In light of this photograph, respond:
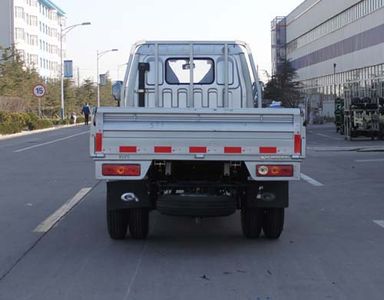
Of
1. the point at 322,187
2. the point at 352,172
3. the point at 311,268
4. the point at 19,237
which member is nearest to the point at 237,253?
the point at 311,268

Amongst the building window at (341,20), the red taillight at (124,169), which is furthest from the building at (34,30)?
the red taillight at (124,169)

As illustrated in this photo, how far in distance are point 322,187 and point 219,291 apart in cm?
831

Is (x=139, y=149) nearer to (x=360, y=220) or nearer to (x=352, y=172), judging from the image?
(x=360, y=220)

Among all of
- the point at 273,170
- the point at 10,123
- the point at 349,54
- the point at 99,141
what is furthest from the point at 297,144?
the point at 349,54

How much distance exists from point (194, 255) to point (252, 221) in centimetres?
101

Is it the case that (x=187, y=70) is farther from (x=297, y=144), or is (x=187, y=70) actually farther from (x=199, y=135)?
(x=297, y=144)

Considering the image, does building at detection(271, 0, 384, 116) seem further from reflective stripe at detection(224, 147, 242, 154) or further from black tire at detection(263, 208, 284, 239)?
reflective stripe at detection(224, 147, 242, 154)

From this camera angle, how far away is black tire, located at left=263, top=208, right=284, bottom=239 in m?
8.17

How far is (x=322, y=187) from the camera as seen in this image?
14.1 meters

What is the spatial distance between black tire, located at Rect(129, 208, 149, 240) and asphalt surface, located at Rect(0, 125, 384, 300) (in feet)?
0.37

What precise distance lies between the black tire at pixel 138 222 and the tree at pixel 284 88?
4466 centimetres

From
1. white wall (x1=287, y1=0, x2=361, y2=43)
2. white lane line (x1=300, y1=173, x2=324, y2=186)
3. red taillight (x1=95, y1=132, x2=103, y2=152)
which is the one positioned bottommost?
white lane line (x1=300, y1=173, x2=324, y2=186)

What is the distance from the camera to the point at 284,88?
55.0m

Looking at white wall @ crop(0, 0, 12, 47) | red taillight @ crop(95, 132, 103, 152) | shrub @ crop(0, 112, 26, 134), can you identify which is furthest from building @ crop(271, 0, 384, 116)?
white wall @ crop(0, 0, 12, 47)
